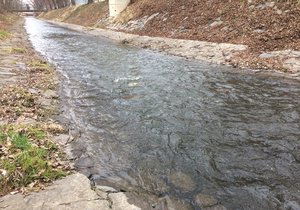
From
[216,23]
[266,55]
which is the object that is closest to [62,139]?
[266,55]

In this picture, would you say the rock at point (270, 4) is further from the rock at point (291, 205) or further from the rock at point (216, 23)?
the rock at point (291, 205)

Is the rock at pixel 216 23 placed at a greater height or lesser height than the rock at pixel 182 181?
greater

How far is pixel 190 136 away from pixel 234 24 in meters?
13.1

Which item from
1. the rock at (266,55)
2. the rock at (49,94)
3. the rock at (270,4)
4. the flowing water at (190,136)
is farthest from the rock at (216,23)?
the rock at (49,94)

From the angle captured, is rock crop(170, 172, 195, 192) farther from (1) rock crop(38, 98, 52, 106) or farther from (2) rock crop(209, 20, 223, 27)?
(2) rock crop(209, 20, 223, 27)

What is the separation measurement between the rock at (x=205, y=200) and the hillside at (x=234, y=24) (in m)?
9.32

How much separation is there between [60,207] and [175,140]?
3.10 meters

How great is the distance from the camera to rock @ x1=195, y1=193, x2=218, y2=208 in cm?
474

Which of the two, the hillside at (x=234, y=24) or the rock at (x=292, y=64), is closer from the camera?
the rock at (x=292, y=64)

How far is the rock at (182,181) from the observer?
5.16 meters

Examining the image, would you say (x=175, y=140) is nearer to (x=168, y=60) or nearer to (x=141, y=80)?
(x=141, y=80)

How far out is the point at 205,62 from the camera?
1520 centimetres

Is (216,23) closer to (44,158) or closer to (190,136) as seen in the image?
(190,136)

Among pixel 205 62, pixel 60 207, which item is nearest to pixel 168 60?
pixel 205 62
